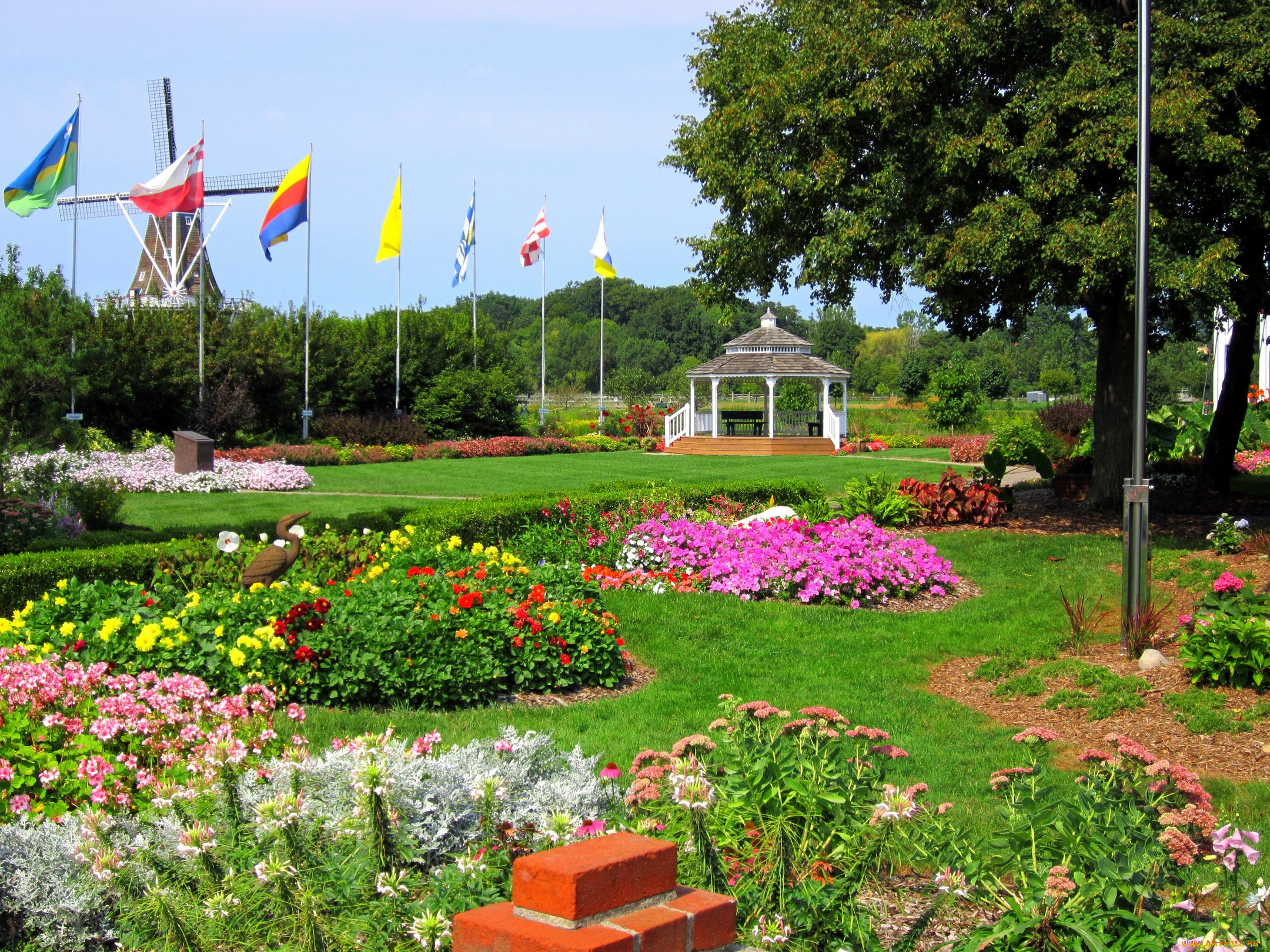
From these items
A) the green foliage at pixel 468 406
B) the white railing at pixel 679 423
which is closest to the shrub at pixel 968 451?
the white railing at pixel 679 423

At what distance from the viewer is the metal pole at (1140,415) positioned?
278 inches

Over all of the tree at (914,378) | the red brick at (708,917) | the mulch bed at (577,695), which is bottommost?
the mulch bed at (577,695)

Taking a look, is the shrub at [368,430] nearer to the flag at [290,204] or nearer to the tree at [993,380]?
the flag at [290,204]

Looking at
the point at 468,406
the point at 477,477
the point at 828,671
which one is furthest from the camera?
the point at 468,406

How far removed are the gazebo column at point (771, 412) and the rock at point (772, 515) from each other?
2256 cm

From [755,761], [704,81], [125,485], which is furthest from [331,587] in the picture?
[125,485]

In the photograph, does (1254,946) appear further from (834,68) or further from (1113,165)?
(834,68)

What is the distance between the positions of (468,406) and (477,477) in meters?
11.0

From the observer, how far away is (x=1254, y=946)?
2342 mm

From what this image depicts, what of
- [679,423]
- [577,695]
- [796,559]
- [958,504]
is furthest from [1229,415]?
[679,423]

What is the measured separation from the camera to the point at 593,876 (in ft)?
6.33

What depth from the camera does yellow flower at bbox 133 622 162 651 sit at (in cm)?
523

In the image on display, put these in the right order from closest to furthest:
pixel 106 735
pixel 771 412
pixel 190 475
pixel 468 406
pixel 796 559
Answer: pixel 106 735 → pixel 796 559 → pixel 190 475 → pixel 468 406 → pixel 771 412

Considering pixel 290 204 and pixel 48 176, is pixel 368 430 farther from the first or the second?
pixel 48 176
